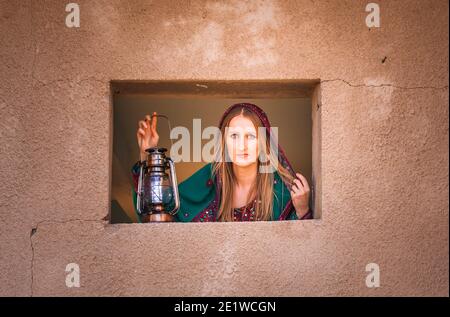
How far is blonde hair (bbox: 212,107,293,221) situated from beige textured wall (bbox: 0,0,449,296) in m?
1.04

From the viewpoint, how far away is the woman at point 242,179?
16.7 feet

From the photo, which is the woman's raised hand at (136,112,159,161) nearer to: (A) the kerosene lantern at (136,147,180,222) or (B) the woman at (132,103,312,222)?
(A) the kerosene lantern at (136,147,180,222)

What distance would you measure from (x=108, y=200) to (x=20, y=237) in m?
0.53

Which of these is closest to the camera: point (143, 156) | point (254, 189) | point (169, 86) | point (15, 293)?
point (15, 293)

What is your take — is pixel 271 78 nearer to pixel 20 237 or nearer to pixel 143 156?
pixel 143 156

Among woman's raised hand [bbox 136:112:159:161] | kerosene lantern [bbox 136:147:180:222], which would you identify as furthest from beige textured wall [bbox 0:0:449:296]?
woman's raised hand [bbox 136:112:159:161]

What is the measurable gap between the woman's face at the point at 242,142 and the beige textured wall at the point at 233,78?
1010 millimetres

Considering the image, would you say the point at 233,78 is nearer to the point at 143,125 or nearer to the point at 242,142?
the point at 143,125

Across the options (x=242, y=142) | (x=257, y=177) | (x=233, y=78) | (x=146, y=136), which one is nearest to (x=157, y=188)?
(x=146, y=136)

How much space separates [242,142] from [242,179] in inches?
11.2

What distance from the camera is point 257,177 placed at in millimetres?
5211

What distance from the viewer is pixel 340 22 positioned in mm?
4184

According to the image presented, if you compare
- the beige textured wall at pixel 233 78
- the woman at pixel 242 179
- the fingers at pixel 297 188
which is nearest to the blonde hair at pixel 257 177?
the woman at pixel 242 179

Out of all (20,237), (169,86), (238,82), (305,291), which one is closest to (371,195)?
(305,291)
